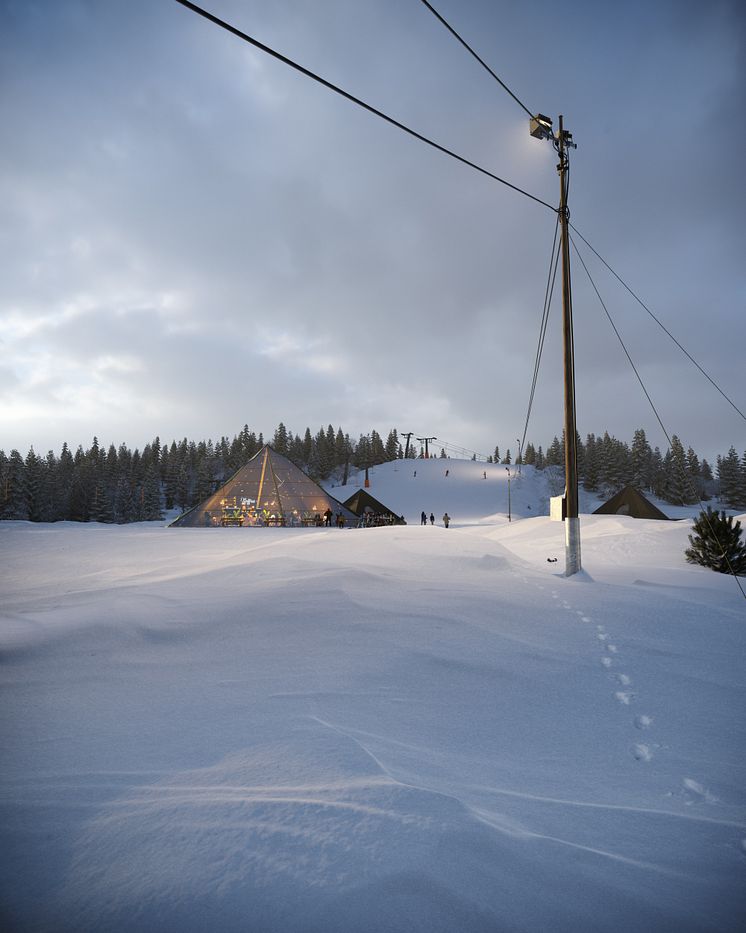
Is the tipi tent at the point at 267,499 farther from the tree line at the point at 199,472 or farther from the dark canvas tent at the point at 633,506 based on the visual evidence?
the tree line at the point at 199,472

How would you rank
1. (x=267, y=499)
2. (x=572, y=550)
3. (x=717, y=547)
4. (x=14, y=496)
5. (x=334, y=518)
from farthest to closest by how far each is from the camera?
(x=14, y=496)
(x=334, y=518)
(x=267, y=499)
(x=717, y=547)
(x=572, y=550)

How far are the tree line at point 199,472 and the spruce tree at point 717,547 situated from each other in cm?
4760

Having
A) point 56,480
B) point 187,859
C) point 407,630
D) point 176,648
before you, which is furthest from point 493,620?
point 56,480

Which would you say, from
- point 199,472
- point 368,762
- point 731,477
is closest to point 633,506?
point 368,762

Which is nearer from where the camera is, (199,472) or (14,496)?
(14,496)

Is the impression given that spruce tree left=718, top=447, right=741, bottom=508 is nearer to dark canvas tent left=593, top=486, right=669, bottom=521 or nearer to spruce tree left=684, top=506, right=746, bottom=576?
dark canvas tent left=593, top=486, right=669, bottom=521

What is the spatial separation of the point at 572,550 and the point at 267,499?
87.0ft

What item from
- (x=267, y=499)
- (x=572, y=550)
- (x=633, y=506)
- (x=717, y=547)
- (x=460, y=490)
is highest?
(x=460, y=490)

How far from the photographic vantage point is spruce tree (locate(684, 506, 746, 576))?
1051 cm

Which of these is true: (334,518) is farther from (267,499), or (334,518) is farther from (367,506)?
(367,506)

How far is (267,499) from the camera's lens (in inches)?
Answer: 1272

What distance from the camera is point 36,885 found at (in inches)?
61.5

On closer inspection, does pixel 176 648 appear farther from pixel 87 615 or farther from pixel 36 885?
pixel 36 885

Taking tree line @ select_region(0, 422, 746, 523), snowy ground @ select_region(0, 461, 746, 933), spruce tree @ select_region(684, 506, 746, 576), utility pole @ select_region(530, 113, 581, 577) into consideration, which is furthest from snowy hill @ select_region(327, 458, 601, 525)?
snowy ground @ select_region(0, 461, 746, 933)
